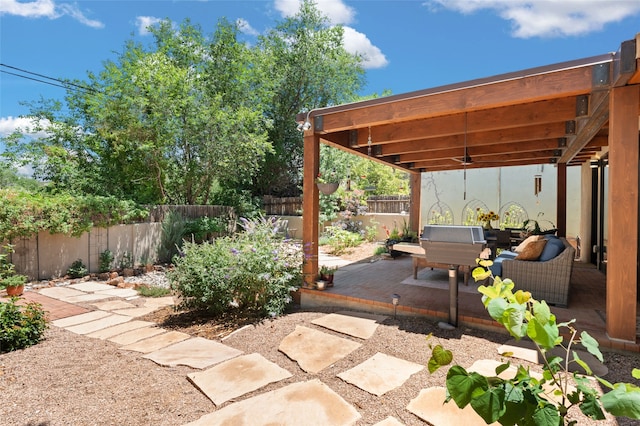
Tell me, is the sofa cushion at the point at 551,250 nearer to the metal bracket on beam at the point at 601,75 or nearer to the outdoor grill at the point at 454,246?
the outdoor grill at the point at 454,246

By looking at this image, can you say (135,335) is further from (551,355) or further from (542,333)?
(542,333)

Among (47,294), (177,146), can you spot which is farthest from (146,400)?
(177,146)

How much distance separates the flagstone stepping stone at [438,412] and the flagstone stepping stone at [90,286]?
6.31m

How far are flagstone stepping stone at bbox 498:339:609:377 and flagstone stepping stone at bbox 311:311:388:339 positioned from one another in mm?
1227

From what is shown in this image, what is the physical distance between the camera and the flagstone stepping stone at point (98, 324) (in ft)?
14.1

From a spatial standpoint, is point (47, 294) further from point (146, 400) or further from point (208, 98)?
point (208, 98)

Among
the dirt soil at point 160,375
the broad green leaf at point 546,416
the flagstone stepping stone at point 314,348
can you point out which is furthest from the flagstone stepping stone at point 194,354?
the broad green leaf at point 546,416

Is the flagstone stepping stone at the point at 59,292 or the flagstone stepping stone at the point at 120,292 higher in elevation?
the flagstone stepping stone at the point at 59,292

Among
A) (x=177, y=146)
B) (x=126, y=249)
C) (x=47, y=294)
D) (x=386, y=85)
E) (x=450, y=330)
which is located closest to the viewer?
(x=450, y=330)

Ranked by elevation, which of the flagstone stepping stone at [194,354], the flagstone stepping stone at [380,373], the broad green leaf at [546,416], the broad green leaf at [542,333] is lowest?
the flagstone stepping stone at [194,354]

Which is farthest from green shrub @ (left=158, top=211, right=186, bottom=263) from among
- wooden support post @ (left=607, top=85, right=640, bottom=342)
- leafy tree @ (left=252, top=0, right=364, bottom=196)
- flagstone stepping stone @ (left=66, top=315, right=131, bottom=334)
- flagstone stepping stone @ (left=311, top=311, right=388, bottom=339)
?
wooden support post @ (left=607, top=85, right=640, bottom=342)

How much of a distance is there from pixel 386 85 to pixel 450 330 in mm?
21076

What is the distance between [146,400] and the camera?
246 cm

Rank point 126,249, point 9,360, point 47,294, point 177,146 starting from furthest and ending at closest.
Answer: point 177,146 → point 126,249 → point 47,294 → point 9,360
